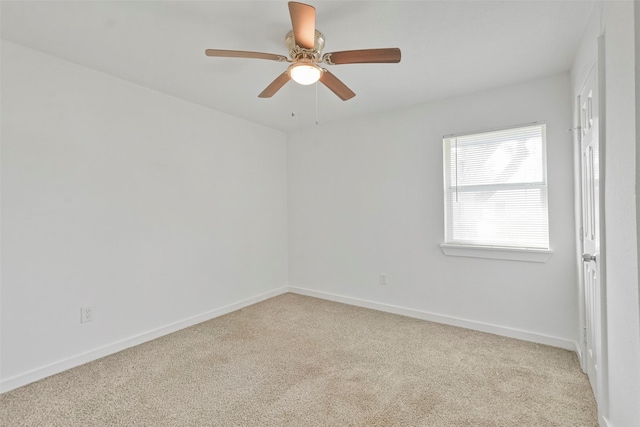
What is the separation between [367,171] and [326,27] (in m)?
1.98

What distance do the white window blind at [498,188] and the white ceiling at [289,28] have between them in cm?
54

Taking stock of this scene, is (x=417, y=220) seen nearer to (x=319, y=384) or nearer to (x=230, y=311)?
(x=319, y=384)

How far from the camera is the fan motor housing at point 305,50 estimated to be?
1.79 metres

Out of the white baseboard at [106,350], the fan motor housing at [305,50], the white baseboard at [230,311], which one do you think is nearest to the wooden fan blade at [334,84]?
the fan motor housing at [305,50]

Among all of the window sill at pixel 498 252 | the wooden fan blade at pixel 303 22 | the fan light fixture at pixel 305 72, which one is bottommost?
the window sill at pixel 498 252

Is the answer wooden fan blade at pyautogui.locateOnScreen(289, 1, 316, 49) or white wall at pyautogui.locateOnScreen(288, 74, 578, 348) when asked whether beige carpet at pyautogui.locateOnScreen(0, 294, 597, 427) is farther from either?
wooden fan blade at pyautogui.locateOnScreen(289, 1, 316, 49)

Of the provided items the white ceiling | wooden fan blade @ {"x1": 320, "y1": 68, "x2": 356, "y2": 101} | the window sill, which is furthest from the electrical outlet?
the window sill

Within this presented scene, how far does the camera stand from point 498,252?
9.43 ft

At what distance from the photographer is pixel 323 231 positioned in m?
4.12

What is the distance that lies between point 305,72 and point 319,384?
2.09 meters

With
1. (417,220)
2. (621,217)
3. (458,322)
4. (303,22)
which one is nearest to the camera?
(621,217)

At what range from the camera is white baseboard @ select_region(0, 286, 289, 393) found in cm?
211

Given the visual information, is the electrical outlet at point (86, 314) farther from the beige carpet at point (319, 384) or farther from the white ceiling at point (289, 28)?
the white ceiling at point (289, 28)

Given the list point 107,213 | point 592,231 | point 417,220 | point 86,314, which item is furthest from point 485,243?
point 86,314
